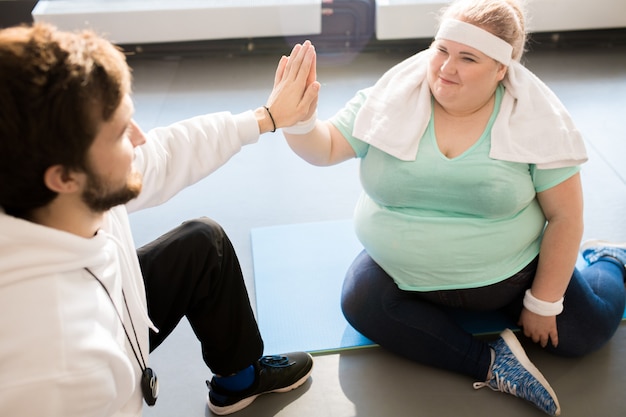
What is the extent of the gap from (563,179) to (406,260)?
0.50 m

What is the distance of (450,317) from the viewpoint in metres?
1.97

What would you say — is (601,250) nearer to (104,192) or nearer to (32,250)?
(104,192)

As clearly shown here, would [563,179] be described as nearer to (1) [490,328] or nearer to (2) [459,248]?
(2) [459,248]

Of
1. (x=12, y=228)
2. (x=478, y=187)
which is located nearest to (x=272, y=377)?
(x=478, y=187)

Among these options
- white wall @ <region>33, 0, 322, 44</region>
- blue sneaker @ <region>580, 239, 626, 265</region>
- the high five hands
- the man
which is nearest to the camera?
the man

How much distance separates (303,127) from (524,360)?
960 millimetres

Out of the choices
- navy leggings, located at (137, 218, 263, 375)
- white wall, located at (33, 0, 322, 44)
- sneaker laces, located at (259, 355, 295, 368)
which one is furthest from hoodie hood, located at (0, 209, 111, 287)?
white wall, located at (33, 0, 322, 44)

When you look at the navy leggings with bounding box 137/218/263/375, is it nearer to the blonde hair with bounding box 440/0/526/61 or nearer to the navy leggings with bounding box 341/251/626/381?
the navy leggings with bounding box 341/251/626/381

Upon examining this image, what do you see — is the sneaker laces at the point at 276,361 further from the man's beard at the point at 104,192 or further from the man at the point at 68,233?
the man's beard at the point at 104,192

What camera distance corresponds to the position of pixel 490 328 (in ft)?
6.75

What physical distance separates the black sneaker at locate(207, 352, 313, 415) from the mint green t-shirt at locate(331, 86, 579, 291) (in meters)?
0.40

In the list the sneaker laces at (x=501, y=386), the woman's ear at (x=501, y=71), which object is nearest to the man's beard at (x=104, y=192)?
the woman's ear at (x=501, y=71)

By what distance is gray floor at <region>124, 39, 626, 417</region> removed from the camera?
6.10ft

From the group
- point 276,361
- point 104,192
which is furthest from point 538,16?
point 104,192
